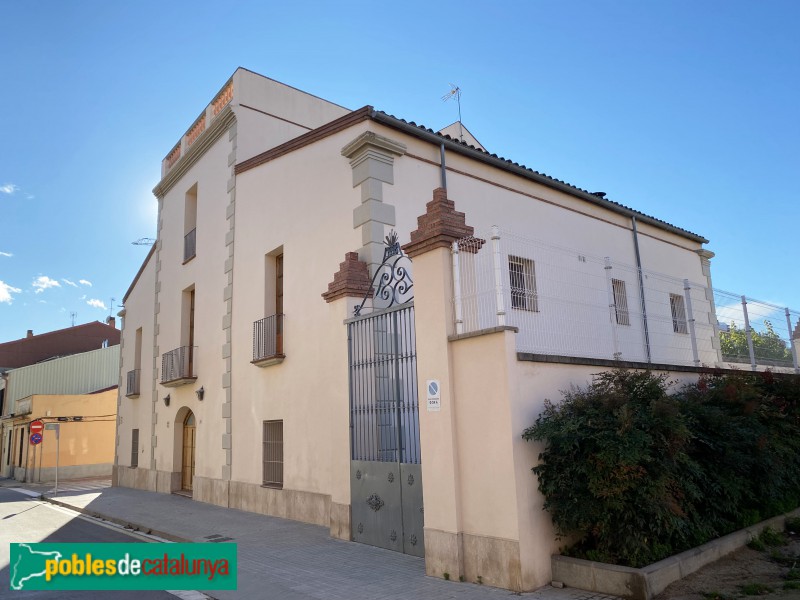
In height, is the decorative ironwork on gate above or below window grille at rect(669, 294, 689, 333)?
above

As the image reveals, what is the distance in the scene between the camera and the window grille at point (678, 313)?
9.19 metres

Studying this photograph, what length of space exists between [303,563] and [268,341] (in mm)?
5543

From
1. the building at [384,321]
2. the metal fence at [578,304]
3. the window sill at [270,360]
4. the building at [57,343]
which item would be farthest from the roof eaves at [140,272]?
the building at [57,343]

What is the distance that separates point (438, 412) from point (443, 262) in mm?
1775

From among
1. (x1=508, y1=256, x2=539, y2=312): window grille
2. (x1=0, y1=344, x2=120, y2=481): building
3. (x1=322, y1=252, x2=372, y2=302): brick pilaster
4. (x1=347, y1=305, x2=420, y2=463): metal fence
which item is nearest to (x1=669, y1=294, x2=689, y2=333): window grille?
(x1=508, y1=256, x2=539, y2=312): window grille

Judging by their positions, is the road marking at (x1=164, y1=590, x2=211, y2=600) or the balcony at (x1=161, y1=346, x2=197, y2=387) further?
the balcony at (x1=161, y1=346, x2=197, y2=387)

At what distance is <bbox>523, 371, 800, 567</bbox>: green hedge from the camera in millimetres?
5574

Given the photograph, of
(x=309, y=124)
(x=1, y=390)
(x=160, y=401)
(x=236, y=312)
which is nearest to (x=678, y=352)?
(x=236, y=312)

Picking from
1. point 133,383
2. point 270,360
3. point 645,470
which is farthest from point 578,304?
point 133,383

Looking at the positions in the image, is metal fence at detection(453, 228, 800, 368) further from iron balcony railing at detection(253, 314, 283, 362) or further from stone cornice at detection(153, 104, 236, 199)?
stone cornice at detection(153, 104, 236, 199)

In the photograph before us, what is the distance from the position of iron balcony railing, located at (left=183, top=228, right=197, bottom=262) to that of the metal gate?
9.69m

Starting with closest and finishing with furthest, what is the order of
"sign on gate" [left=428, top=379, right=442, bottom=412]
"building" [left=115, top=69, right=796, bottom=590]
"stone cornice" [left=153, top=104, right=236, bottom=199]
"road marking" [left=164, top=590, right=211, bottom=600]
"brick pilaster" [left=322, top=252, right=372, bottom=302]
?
"road marking" [left=164, top=590, right=211, bottom=600]
"building" [left=115, top=69, right=796, bottom=590]
"sign on gate" [left=428, top=379, right=442, bottom=412]
"brick pilaster" [left=322, top=252, right=372, bottom=302]
"stone cornice" [left=153, top=104, right=236, bottom=199]

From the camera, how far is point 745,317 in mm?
10664
